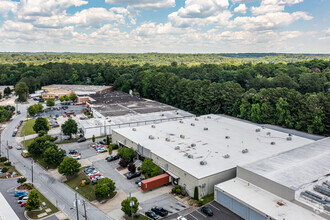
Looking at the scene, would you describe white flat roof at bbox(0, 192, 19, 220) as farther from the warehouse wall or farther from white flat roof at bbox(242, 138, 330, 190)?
white flat roof at bbox(242, 138, 330, 190)

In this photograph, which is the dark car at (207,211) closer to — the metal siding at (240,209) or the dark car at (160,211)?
the metal siding at (240,209)

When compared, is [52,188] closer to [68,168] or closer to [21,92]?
[68,168]

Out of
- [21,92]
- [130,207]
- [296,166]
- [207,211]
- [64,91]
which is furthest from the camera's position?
[64,91]

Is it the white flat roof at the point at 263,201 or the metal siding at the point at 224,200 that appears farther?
the metal siding at the point at 224,200

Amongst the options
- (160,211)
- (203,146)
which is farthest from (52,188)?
(203,146)

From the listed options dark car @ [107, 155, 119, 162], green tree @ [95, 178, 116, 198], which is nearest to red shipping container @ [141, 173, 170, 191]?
green tree @ [95, 178, 116, 198]

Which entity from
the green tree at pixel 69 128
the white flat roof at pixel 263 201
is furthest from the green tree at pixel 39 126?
the white flat roof at pixel 263 201
